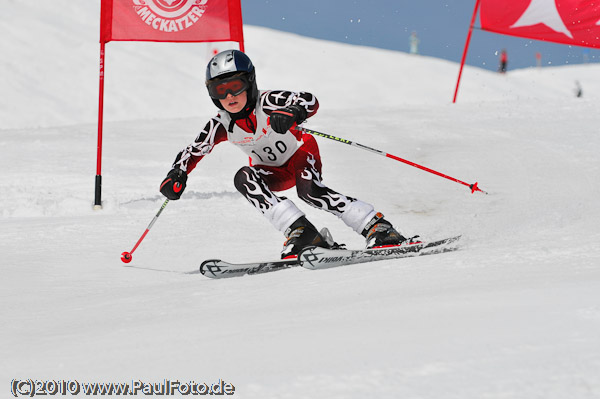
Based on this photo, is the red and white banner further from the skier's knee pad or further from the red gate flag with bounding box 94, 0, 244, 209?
the skier's knee pad

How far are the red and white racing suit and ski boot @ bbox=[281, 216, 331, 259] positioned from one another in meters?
0.04

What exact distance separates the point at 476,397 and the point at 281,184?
3.02 metres

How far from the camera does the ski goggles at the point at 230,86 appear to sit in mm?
4141

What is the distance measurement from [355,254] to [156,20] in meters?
3.68

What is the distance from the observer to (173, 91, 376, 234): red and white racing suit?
4254 millimetres

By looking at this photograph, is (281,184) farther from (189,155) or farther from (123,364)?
(123,364)

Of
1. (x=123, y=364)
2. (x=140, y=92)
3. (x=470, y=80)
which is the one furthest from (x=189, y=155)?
(x=470, y=80)

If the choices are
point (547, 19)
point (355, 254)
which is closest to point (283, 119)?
point (355, 254)

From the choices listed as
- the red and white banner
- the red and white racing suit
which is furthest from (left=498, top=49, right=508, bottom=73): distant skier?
the red and white racing suit

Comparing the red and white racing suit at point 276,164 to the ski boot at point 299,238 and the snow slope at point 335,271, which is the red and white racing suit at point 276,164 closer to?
the ski boot at point 299,238

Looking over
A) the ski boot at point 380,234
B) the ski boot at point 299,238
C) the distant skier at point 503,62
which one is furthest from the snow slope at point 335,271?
the distant skier at point 503,62

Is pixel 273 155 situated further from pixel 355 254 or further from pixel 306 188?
pixel 355 254

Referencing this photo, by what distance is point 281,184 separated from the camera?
4.57 meters

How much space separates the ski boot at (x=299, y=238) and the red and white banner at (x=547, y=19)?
8639 mm
